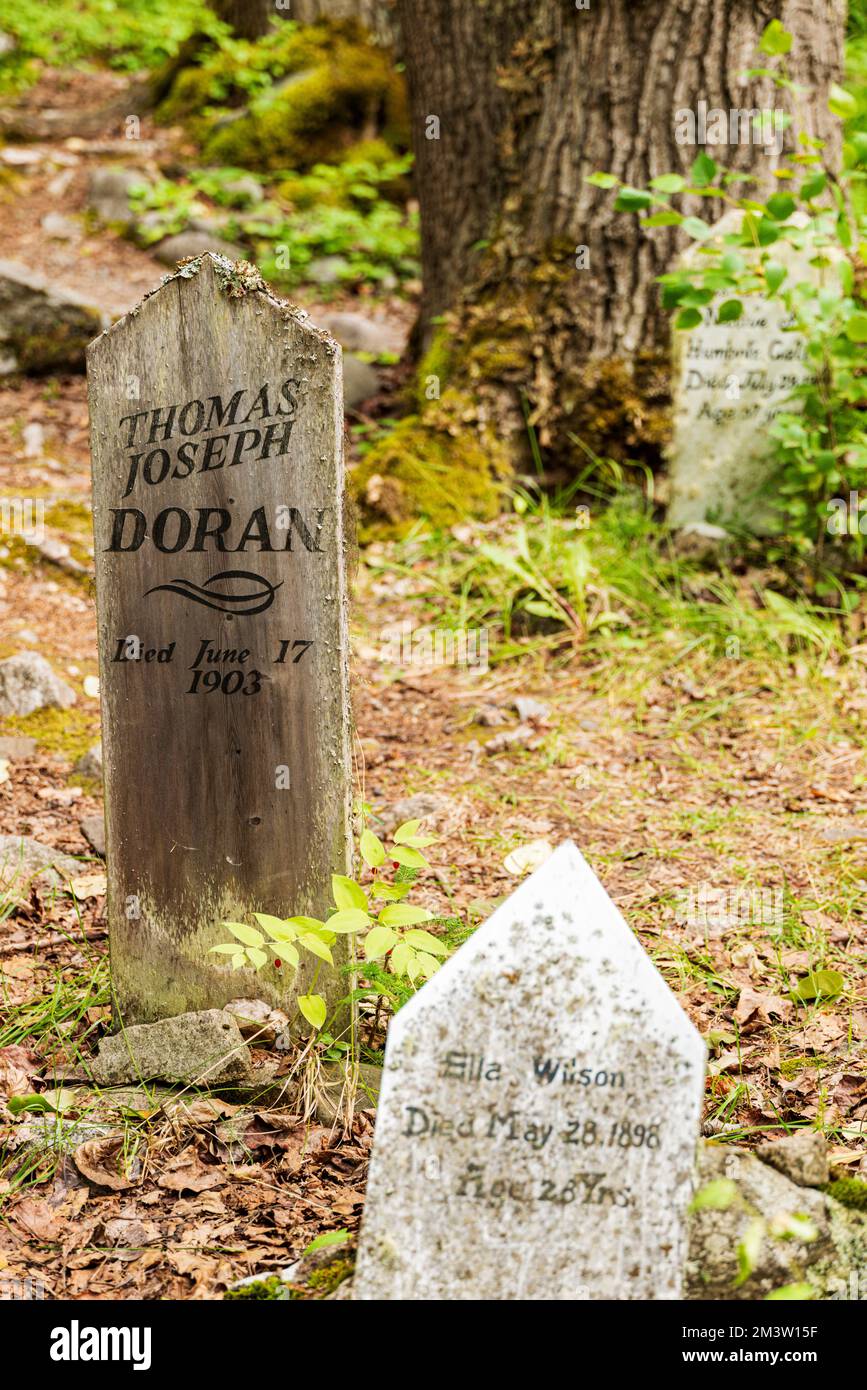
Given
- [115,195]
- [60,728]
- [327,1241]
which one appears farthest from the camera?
[115,195]

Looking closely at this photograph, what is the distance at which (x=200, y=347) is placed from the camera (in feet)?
7.70

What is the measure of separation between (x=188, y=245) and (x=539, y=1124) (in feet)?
24.9

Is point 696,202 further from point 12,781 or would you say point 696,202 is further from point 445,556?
point 12,781

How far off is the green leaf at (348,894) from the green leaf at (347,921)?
0.12 ft

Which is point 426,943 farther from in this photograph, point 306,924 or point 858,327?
point 858,327

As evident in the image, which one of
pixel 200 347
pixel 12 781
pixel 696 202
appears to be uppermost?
pixel 696 202

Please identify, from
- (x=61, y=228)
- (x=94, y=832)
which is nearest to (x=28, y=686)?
(x=94, y=832)

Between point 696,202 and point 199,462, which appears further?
point 696,202

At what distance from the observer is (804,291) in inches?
165

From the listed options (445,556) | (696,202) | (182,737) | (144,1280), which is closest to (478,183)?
(696,202)

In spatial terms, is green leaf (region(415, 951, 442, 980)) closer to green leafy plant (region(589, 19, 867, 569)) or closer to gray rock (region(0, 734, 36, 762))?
gray rock (region(0, 734, 36, 762))

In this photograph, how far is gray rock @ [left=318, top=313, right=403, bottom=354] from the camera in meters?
7.28

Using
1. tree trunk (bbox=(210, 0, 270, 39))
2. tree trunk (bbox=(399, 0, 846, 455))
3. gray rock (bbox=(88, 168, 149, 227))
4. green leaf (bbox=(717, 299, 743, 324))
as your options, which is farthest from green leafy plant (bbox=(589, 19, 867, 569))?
tree trunk (bbox=(210, 0, 270, 39))

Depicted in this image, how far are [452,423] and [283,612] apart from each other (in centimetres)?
308
